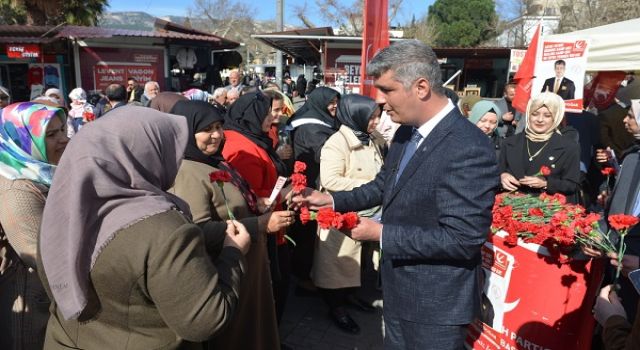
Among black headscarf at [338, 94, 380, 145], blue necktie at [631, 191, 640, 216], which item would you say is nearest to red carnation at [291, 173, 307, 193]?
black headscarf at [338, 94, 380, 145]

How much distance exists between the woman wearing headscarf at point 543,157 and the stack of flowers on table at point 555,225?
0.60m

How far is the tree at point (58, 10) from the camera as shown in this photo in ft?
49.9

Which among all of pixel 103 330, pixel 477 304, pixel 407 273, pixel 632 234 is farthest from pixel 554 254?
pixel 103 330

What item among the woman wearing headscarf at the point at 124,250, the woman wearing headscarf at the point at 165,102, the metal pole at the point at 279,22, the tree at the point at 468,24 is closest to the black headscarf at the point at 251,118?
the woman wearing headscarf at the point at 165,102

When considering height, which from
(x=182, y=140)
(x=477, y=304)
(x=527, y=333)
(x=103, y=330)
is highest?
(x=182, y=140)

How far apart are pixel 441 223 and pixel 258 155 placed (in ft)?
5.31

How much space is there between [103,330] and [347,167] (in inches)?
95.8

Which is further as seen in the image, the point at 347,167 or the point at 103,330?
the point at 347,167

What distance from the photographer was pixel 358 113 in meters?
3.70

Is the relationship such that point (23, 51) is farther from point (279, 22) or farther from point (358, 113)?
point (358, 113)

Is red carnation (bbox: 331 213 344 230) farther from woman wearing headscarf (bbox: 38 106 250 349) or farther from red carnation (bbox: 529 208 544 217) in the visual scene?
red carnation (bbox: 529 208 544 217)

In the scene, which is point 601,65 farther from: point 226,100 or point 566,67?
point 226,100

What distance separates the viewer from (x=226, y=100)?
24.2 ft

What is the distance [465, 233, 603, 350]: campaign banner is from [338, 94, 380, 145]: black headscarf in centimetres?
149
